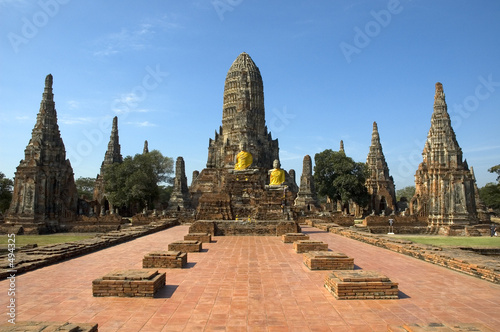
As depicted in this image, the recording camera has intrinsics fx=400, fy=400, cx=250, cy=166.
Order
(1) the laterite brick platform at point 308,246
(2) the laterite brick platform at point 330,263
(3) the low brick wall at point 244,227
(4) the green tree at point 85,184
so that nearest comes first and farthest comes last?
(2) the laterite brick platform at point 330,263 → (1) the laterite brick platform at point 308,246 → (3) the low brick wall at point 244,227 → (4) the green tree at point 85,184

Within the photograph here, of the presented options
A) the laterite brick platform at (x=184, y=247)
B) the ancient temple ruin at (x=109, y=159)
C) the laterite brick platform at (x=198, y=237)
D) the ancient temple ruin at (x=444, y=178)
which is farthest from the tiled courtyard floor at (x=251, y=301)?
the ancient temple ruin at (x=109, y=159)

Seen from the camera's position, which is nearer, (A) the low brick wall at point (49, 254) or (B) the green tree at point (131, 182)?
(A) the low brick wall at point (49, 254)

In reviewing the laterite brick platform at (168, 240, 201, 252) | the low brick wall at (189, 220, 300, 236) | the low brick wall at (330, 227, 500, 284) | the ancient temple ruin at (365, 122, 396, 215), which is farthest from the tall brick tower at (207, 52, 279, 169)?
the laterite brick platform at (168, 240, 201, 252)

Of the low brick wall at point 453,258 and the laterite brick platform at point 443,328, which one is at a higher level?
the laterite brick platform at point 443,328

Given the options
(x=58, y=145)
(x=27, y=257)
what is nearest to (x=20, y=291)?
(x=27, y=257)

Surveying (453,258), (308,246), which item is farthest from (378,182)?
(453,258)

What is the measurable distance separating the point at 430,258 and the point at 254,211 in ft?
35.6

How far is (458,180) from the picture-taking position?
79.3 feet

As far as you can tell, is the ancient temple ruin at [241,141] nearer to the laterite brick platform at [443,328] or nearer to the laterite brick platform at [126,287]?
the laterite brick platform at [126,287]

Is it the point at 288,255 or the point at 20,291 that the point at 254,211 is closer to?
the point at 288,255

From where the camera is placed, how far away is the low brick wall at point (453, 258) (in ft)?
25.6

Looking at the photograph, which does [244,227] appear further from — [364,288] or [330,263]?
[364,288]

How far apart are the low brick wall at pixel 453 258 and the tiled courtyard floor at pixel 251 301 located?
0.27 m

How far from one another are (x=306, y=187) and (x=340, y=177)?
389cm
